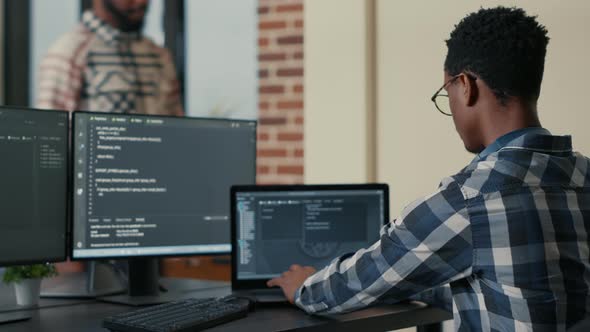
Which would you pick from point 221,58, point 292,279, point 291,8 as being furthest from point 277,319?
point 221,58

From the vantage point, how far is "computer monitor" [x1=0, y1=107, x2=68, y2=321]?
1936 mm

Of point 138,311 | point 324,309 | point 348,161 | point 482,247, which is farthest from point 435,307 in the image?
point 348,161

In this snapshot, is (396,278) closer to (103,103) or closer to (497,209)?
(497,209)

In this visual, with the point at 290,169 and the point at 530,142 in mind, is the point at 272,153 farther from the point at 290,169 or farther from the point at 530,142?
the point at 530,142

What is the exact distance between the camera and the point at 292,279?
192cm

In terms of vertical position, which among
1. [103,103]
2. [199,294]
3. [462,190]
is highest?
[103,103]

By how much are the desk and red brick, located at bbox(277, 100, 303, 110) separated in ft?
6.05

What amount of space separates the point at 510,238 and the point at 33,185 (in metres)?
1.11

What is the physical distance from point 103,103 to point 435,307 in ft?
8.11

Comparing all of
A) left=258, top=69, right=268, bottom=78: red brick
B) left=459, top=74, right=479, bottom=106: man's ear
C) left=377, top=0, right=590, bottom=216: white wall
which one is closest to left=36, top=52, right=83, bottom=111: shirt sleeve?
left=258, top=69, right=268, bottom=78: red brick

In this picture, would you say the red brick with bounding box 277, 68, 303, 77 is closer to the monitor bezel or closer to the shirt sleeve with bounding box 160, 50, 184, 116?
the shirt sleeve with bounding box 160, 50, 184, 116

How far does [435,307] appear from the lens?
200cm

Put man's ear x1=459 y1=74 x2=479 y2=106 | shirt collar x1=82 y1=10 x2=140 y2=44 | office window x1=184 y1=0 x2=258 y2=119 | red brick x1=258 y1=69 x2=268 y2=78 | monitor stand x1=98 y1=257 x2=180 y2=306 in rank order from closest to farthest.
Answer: man's ear x1=459 y1=74 x2=479 y2=106, monitor stand x1=98 y1=257 x2=180 y2=306, red brick x1=258 y1=69 x2=268 y2=78, office window x1=184 y1=0 x2=258 y2=119, shirt collar x1=82 y1=10 x2=140 y2=44

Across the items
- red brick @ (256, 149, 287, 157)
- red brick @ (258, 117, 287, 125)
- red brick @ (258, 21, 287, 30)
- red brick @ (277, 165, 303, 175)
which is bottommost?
red brick @ (277, 165, 303, 175)
